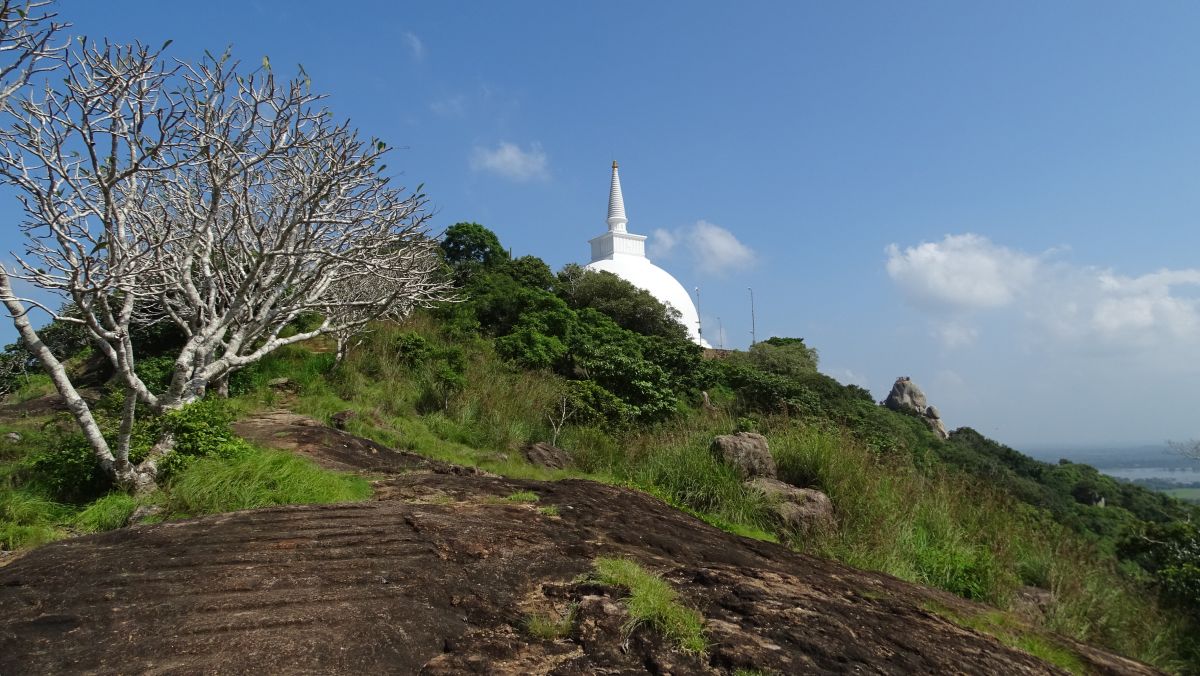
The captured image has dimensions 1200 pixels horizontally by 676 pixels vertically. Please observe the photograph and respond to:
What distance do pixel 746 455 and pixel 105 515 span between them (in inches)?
265

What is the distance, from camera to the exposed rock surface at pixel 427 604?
305cm

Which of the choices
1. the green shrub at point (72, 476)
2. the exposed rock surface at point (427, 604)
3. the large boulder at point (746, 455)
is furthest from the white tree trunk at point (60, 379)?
the large boulder at point (746, 455)

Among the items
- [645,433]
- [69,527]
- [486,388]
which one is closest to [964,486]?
[645,433]

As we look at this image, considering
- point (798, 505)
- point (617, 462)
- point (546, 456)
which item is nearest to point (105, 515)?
point (546, 456)

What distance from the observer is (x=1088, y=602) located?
20.8ft

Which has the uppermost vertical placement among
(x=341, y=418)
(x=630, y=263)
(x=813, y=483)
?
(x=630, y=263)

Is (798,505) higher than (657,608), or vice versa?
(798,505)

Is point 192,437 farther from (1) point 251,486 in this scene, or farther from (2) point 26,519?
(2) point 26,519

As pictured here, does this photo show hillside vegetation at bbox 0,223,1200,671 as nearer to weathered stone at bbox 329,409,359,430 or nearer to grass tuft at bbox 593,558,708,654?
weathered stone at bbox 329,409,359,430

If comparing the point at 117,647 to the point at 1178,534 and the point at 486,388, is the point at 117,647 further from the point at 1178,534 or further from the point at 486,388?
the point at 1178,534

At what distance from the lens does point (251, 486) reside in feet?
18.6

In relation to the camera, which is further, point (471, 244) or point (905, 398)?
point (905, 398)

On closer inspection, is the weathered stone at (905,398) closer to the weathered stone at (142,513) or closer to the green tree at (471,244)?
the green tree at (471,244)

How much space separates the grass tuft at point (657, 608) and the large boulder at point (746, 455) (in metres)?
4.46
